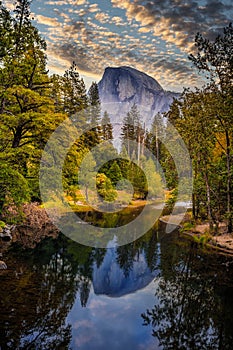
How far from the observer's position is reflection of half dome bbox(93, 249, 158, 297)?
1819 centimetres

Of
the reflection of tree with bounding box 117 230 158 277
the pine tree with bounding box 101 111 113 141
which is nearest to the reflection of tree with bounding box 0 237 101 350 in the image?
the reflection of tree with bounding box 117 230 158 277

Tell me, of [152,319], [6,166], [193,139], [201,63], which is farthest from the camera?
[193,139]

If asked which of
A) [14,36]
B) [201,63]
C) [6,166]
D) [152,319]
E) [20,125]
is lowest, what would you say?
[152,319]

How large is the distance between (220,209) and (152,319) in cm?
1906

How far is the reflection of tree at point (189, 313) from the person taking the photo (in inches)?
492

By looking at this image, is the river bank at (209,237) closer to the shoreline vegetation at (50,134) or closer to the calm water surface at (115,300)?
the shoreline vegetation at (50,134)

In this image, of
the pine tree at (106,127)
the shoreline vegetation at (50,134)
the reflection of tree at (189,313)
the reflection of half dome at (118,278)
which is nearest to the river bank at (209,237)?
the shoreline vegetation at (50,134)

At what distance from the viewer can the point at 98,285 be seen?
1861 cm

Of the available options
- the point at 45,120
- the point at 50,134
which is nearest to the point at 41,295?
the point at 45,120

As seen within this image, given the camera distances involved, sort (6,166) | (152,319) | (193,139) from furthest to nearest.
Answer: (193,139)
(6,166)
(152,319)

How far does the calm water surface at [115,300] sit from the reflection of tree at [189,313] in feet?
0.12

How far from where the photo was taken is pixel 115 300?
1672 centimetres

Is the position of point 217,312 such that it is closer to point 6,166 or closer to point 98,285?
point 98,285

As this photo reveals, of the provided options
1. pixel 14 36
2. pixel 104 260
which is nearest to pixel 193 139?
pixel 104 260
